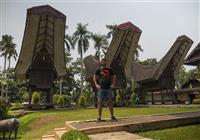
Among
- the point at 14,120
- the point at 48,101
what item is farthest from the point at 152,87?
the point at 14,120

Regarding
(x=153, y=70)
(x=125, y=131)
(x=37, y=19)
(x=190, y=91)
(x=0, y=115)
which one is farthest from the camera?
(x=153, y=70)

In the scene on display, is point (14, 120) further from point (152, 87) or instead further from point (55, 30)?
point (152, 87)

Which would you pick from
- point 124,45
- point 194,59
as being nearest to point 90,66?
point 124,45

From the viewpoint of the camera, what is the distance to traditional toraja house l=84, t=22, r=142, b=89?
93.9ft

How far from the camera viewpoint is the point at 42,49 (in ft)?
88.2

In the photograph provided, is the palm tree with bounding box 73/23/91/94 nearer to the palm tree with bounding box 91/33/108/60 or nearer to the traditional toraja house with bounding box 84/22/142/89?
the palm tree with bounding box 91/33/108/60

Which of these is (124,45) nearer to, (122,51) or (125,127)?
(122,51)

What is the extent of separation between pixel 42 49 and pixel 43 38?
4.14ft

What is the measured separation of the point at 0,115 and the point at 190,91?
2332 centimetres

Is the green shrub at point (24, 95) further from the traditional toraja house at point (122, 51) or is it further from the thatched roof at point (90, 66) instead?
the traditional toraja house at point (122, 51)

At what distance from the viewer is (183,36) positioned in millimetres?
31844

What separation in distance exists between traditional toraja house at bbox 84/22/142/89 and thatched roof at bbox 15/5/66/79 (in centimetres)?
590

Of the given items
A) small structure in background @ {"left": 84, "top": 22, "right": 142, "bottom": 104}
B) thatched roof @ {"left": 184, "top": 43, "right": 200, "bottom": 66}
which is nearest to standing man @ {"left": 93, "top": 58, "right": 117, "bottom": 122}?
thatched roof @ {"left": 184, "top": 43, "right": 200, "bottom": 66}

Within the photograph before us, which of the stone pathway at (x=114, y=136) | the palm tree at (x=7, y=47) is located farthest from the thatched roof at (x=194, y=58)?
the palm tree at (x=7, y=47)
